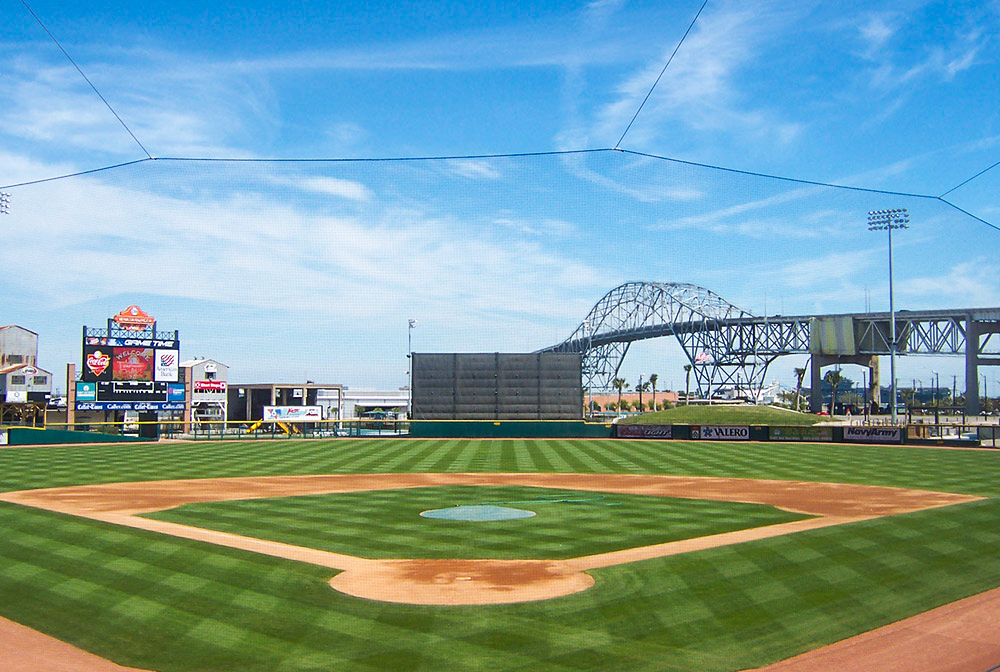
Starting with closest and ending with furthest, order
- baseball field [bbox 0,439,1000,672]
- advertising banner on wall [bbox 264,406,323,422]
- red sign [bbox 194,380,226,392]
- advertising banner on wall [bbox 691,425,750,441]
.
Answer: baseball field [bbox 0,439,1000,672]
advertising banner on wall [bbox 691,425,750,441]
advertising banner on wall [bbox 264,406,323,422]
red sign [bbox 194,380,226,392]

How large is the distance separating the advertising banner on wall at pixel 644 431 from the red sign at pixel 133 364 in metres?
29.7

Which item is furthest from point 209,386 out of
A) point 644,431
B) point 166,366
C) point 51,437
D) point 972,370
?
point 972,370

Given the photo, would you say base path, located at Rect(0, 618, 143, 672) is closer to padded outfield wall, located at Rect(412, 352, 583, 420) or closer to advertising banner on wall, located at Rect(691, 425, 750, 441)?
padded outfield wall, located at Rect(412, 352, 583, 420)

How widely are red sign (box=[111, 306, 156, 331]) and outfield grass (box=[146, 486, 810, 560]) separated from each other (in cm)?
3842

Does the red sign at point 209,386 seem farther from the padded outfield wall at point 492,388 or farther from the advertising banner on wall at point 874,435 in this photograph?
the advertising banner on wall at point 874,435

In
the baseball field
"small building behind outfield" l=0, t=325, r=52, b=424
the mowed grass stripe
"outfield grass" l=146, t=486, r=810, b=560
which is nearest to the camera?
the baseball field

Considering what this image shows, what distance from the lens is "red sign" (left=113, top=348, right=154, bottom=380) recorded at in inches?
1870

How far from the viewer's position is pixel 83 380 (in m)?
46.7

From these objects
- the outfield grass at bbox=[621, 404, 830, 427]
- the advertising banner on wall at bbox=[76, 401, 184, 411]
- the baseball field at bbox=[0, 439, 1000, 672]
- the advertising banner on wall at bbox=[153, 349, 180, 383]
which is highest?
the advertising banner on wall at bbox=[153, 349, 180, 383]

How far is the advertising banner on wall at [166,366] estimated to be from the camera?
4844 centimetres

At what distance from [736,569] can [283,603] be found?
254 inches

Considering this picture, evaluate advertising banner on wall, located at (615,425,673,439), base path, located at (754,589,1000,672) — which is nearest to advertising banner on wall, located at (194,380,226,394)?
advertising banner on wall, located at (615,425,673,439)

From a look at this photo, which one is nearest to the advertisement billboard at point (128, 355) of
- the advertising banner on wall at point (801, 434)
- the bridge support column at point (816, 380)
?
the advertising banner on wall at point (801, 434)

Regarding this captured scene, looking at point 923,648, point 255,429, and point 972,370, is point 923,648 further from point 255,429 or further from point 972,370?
point 972,370
